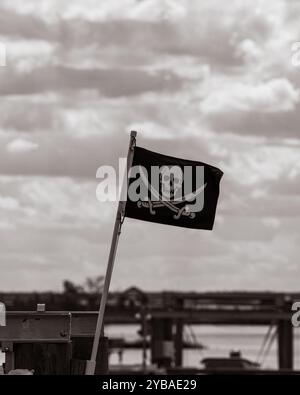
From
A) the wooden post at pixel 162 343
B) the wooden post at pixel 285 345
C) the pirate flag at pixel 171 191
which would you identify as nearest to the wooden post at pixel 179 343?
the wooden post at pixel 162 343

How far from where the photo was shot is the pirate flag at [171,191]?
1683 cm

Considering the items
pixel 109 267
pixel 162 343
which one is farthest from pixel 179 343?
pixel 109 267

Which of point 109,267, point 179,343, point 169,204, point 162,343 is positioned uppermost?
point 179,343

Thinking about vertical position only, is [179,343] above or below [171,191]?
above

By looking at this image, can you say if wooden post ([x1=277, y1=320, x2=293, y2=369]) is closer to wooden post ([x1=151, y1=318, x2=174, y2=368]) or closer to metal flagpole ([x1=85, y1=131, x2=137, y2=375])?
wooden post ([x1=151, y1=318, x2=174, y2=368])

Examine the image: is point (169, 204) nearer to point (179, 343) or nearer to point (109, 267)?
point (109, 267)

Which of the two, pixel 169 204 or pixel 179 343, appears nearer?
pixel 169 204

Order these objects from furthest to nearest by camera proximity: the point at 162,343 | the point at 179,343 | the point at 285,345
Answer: the point at 179,343 → the point at 285,345 → the point at 162,343

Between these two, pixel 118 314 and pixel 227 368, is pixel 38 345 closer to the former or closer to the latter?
A: pixel 227 368

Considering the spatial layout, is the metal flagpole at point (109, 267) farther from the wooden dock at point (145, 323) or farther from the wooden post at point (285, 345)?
the wooden post at point (285, 345)

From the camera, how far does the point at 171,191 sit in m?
17.0

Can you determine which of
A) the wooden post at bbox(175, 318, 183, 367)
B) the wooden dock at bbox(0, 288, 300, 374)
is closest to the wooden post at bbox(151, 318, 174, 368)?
the wooden dock at bbox(0, 288, 300, 374)

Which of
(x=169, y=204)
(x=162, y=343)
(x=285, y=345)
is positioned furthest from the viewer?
(x=285, y=345)
